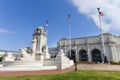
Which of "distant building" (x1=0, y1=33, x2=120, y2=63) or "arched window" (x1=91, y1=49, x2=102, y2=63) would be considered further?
"arched window" (x1=91, y1=49, x2=102, y2=63)

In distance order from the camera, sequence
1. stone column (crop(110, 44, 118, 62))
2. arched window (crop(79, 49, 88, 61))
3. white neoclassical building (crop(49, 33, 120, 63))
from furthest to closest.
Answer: arched window (crop(79, 49, 88, 61))
white neoclassical building (crop(49, 33, 120, 63))
stone column (crop(110, 44, 118, 62))

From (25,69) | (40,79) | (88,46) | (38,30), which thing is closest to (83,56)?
(88,46)

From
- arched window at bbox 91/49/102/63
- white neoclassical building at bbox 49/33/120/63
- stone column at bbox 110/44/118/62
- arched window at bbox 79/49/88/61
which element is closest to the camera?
stone column at bbox 110/44/118/62

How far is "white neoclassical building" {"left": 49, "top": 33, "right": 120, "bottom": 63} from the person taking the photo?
61.5m

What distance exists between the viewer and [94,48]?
66438mm

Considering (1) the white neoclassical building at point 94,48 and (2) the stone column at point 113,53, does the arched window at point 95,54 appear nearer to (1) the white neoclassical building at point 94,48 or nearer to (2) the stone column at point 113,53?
(1) the white neoclassical building at point 94,48

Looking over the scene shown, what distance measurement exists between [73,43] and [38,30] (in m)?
44.3

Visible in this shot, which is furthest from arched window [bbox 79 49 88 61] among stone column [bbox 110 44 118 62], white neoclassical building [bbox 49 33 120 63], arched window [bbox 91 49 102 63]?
stone column [bbox 110 44 118 62]

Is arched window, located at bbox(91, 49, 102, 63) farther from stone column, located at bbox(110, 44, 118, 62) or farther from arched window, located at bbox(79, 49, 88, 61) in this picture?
stone column, located at bbox(110, 44, 118, 62)

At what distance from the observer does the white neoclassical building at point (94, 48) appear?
6153cm

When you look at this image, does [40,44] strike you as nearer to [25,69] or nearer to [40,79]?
[25,69]

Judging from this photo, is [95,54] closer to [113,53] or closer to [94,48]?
[94,48]

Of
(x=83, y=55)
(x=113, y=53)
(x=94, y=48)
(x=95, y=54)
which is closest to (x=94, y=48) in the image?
(x=94, y=48)

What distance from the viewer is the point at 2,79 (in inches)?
473
